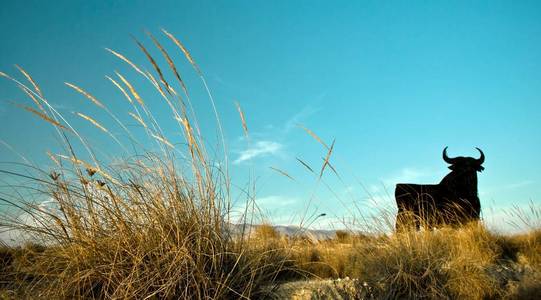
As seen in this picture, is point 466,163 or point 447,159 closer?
point 466,163

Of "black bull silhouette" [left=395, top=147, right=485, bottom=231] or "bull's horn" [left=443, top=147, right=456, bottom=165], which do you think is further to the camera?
"bull's horn" [left=443, top=147, right=456, bottom=165]

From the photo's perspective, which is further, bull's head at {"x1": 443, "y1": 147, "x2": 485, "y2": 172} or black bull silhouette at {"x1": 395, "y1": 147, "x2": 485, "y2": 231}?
bull's head at {"x1": 443, "y1": 147, "x2": 485, "y2": 172}

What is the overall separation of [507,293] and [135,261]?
385 cm

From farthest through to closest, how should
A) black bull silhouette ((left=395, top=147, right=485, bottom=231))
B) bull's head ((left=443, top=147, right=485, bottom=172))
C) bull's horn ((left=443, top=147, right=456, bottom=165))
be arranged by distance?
1. bull's horn ((left=443, top=147, right=456, bottom=165))
2. bull's head ((left=443, top=147, right=485, bottom=172))
3. black bull silhouette ((left=395, top=147, right=485, bottom=231))

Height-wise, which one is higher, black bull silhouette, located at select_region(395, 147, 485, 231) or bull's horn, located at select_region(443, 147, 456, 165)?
bull's horn, located at select_region(443, 147, 456, 165)

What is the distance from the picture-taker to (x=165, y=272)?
2.97 m

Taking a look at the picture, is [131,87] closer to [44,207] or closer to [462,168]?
[44,207]

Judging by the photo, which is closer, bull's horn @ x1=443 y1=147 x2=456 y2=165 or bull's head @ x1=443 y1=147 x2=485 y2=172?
bull's head @ x1=443 y1=147 x2=485 y2=172

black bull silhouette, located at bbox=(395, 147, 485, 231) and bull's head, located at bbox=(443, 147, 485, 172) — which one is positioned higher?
bull's head, located at bbox=(443, 147, 485, 172)

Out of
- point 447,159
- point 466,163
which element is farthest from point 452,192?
point 447,159

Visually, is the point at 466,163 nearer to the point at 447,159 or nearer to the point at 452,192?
the point at 447,159

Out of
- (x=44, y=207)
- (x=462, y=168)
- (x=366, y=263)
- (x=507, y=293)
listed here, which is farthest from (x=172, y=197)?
(x=462, y=168)

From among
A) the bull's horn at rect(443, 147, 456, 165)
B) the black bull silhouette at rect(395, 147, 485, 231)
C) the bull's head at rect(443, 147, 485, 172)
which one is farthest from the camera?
the bull's horn at rect(443, 147, 456, 165)

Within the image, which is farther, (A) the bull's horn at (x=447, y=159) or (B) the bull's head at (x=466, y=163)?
(A) the bull's horn at (x=447, y=159)
